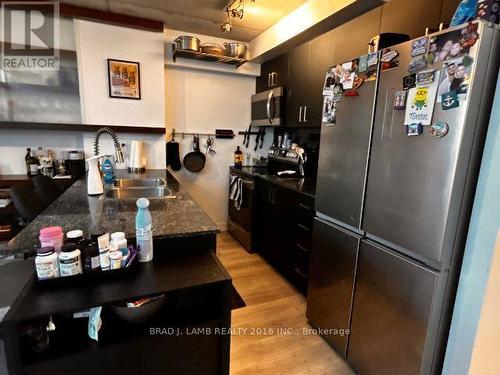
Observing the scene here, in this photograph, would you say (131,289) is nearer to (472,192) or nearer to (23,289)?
(23,289)

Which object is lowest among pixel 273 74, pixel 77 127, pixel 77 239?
pixel 77 239

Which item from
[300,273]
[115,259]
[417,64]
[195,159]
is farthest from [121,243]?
[195,159]

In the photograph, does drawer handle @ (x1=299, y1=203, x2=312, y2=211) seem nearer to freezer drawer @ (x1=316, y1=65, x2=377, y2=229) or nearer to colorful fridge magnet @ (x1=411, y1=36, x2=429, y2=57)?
freezer drawer @ (x1=316, y1=65, x2=377, y2=229)

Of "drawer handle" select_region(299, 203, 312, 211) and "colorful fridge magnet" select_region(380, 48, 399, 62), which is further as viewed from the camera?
"drawer handle" select_region(299, 203, 312, 211)

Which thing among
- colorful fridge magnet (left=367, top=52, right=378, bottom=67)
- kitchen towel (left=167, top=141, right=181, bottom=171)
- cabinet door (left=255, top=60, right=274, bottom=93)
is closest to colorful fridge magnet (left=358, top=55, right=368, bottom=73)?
colorful fridge magnet (left=367, top=52, right=378, bottom=67)

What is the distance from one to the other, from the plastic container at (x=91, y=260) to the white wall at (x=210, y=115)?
2.54m

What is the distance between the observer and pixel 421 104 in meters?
1.14

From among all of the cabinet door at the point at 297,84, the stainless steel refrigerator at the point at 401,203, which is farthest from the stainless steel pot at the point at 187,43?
the stainless steel refrigerator at the point at 401,203

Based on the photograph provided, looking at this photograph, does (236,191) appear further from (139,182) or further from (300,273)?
(300,273)

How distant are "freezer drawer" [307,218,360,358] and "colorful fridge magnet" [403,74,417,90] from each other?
0.76 metres

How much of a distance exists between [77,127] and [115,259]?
86.9 inches

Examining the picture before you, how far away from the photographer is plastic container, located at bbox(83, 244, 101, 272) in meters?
0.99

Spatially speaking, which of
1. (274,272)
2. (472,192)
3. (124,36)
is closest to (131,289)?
(472,192)

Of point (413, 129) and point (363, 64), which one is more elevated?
point (363, 64)
